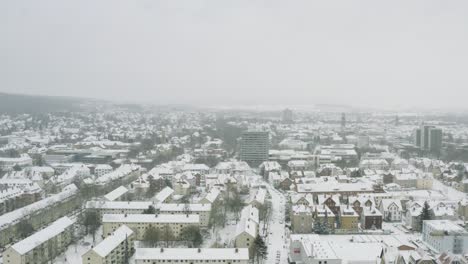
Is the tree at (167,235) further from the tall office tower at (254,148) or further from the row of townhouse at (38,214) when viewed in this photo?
the tall office tower at (254,148)

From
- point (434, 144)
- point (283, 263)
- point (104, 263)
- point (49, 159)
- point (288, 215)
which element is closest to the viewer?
point (104, 263)

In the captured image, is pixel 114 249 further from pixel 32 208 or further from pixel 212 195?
pixel 212 195

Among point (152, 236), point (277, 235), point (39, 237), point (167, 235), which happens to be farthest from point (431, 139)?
point (39, 237)

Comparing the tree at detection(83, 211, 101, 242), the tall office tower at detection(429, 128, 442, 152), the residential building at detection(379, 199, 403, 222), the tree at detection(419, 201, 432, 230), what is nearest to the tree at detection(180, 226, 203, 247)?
the tree at detection(83, 211, 101, 242)

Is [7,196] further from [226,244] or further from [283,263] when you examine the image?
[283,263]

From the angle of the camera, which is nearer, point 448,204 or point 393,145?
point 448,204

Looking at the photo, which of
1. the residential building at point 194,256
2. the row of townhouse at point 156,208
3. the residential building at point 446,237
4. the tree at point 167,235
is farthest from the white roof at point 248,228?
the residential building at point 446,237

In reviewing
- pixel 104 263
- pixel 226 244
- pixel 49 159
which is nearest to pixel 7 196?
pixel 104 263
